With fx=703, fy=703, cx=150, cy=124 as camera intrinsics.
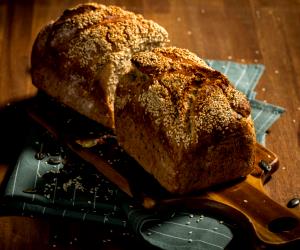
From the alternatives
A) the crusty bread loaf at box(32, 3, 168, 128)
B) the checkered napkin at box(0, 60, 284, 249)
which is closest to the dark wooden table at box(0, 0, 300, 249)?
the checkered napkin at box(0, 60, 284, 249)

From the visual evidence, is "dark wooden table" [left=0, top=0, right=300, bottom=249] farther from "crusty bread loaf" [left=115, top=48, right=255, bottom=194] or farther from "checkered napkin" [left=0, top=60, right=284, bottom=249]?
"crusty bread loaf" [left=115, top=48, right=255, bottom=194]

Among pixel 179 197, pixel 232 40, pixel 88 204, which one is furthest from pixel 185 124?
pixel 232 40

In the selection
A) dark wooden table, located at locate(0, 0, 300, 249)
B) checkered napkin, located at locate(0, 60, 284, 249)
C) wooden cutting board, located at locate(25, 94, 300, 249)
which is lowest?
checkered napkin, located at locate(0, 60, 284, 249)

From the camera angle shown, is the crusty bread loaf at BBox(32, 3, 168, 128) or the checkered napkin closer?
the checkered napkin

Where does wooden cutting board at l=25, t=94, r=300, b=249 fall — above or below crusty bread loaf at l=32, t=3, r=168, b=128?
below

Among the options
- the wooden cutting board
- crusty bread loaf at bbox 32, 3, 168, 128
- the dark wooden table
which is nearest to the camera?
the wooden cutting board

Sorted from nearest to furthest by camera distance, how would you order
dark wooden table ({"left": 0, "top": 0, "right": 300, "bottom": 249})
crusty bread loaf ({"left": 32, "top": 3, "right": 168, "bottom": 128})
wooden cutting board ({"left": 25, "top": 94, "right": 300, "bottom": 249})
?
wooden cutting board ({"left": 25, "top": 94, "right": 300, "bottom": 249}), crusty bread loaf ({"left": 32, "top": 3, "right": 168, "bottom": 128}), dark wooden table ({"left": 0, "top": 0, "right": 300, "bottom": 249})

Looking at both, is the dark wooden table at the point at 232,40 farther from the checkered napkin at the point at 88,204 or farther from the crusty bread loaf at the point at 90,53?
the crusty bread loaf at the point at 90,53
